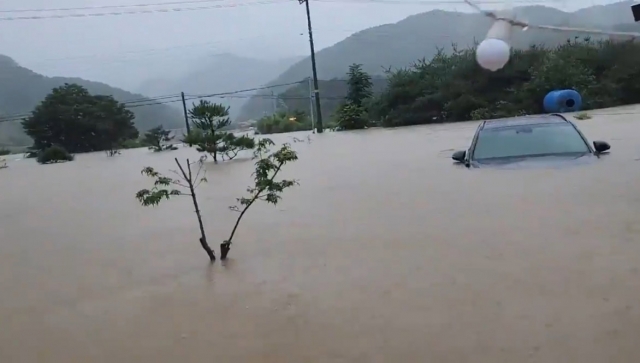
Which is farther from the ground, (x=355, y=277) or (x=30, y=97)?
(x=30, y=97)

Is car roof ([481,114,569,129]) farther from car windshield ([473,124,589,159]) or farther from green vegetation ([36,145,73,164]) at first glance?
green vegetation ([36,145,73,164])

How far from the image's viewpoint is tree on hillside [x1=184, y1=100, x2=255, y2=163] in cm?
1532

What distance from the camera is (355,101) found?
107 ft

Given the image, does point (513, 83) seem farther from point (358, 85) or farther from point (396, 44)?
point (396, 44)

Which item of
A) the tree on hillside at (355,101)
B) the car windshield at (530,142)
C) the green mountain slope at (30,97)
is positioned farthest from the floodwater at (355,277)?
the green mountain slope at (30,97)

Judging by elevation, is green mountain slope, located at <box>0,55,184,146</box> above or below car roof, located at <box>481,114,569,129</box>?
above

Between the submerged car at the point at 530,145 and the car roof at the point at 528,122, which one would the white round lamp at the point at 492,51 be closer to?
the car roof at the point at 528,122

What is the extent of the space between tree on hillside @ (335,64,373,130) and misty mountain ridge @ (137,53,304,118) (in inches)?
478

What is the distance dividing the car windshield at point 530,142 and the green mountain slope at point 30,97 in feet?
106

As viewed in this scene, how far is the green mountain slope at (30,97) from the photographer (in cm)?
3791

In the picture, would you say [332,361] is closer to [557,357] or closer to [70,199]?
[557,357]

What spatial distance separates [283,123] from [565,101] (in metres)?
16.3

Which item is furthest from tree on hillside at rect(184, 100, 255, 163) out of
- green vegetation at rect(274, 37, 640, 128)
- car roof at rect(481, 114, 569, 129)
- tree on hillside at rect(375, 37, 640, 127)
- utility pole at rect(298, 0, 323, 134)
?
tree on hillside at rect(375, 37, 640, 127)

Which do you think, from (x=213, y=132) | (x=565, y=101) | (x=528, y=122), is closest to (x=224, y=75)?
(x=565, y=101)
